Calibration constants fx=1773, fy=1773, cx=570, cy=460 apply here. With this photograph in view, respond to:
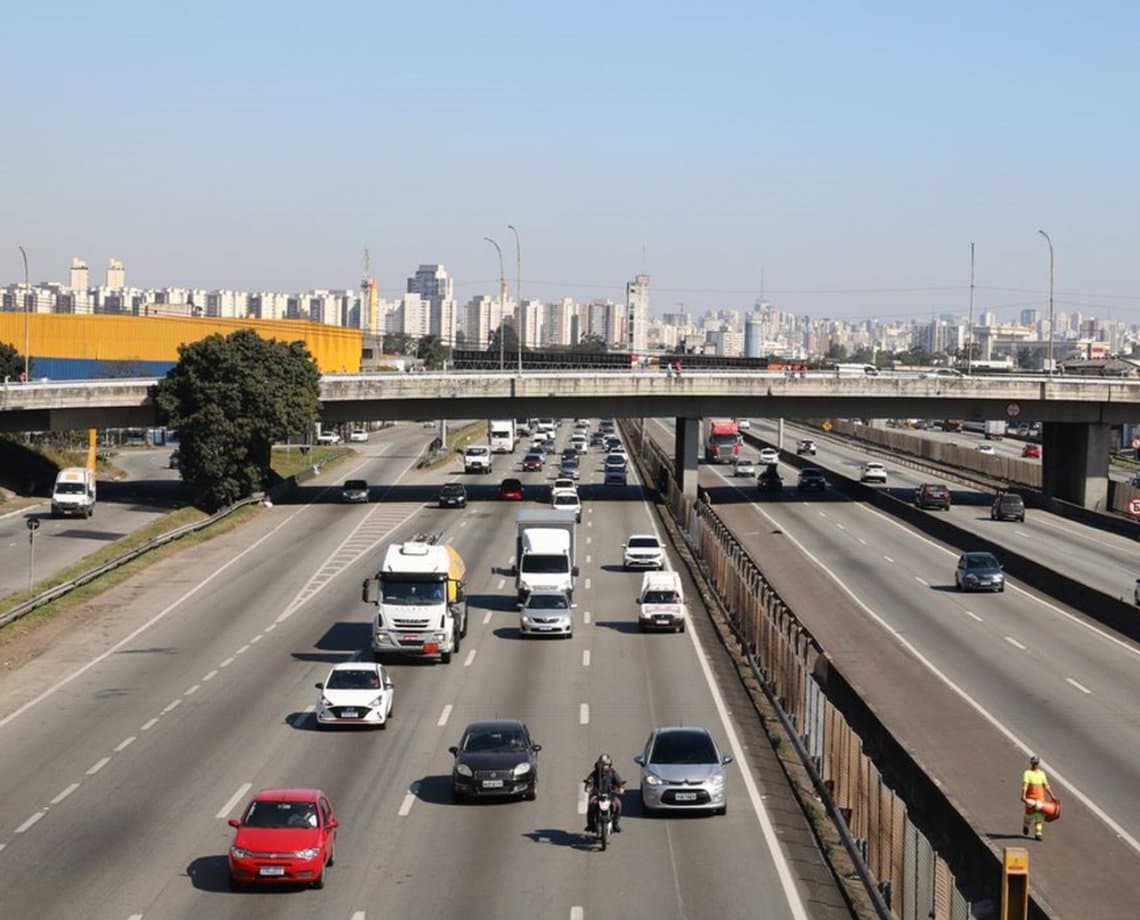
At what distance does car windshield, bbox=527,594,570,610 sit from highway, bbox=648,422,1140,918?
7066 millimetres

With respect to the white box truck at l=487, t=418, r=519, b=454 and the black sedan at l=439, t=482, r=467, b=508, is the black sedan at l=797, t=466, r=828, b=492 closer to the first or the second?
the black sedan at l=439, t=482, r=467, b=508

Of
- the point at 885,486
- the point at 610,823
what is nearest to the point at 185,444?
the point at 885,486

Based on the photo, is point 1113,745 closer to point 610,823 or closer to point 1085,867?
point 1085,867

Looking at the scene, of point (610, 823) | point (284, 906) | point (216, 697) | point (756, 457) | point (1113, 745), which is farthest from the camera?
point (756, 457)

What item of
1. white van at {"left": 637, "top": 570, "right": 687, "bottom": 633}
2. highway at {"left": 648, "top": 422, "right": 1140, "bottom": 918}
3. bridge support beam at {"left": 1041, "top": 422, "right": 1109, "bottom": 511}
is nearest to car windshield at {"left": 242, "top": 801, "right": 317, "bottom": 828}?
highway at {"left": 648, "top": 422, "right": 1140, "bottom": 918}

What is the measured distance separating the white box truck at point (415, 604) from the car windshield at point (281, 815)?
1805 cm

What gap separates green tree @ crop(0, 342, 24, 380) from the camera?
118m

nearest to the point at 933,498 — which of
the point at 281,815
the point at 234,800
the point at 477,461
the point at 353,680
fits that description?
the point at 477,461

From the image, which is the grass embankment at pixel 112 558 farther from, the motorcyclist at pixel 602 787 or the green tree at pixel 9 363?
the green tree at pixel 9 363

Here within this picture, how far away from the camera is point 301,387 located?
87750 mm

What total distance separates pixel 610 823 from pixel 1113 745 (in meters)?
13.6

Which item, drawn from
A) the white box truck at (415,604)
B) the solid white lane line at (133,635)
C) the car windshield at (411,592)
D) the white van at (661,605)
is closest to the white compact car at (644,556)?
the white van at (661,605)

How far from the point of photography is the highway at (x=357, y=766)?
75.5ft

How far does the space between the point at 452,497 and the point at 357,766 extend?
2142 inches
